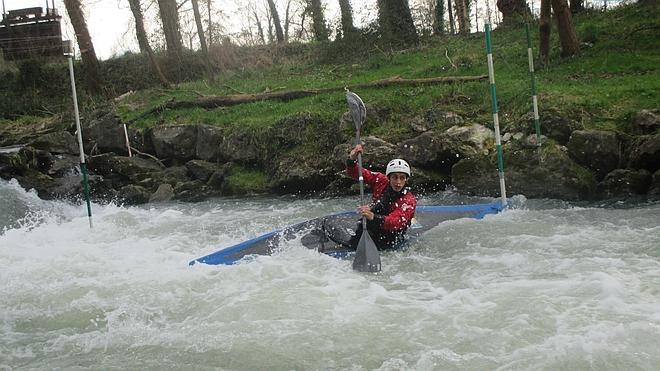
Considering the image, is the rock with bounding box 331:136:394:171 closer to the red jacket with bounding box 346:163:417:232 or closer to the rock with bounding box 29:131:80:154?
the red jacket with bounding box 346:163:417:232

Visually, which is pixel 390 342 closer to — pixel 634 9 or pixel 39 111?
pixel 634 9

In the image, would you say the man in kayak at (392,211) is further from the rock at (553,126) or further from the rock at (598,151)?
the rock at (553,126)

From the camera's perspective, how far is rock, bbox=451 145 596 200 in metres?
7.26

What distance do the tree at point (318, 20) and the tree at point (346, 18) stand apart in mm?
863

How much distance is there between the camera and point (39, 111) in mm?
16125

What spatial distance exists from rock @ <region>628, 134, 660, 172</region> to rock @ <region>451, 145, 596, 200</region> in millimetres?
522

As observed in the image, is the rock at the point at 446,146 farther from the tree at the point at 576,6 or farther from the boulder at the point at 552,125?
the tree at the point at 576,6

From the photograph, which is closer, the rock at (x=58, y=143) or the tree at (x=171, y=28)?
the rock at (x=58, y=143)

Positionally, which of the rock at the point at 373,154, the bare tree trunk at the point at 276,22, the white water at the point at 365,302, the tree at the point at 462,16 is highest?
the bare tree trunk at the point at 276,22

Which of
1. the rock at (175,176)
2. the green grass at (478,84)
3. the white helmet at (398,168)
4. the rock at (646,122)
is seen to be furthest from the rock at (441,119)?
the rock at (175,176)

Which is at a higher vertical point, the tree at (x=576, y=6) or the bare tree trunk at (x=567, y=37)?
the tree at (x=576, y=6)

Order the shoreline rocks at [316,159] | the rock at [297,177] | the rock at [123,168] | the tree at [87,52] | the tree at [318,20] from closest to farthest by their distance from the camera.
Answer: the shoreline rocks at [316,159] < the rock at [297,177] < the rock at [123,168] < the tree at [87,52] < the tree at [318,20]

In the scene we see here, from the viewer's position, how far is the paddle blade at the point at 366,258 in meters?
5.08

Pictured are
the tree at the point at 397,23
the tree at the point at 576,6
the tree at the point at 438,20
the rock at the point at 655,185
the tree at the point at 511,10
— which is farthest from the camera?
the tree at the point at 438,20
